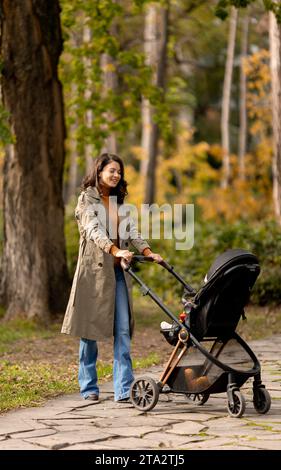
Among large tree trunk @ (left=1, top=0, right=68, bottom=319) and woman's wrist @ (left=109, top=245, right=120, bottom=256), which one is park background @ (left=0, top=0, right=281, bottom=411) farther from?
woman's wrist @ (left=109, top=245, right=120, bottom=256)

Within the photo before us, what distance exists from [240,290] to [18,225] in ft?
22.3

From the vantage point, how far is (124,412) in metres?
7.91

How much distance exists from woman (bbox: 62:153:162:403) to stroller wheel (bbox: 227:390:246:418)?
3.32 feet

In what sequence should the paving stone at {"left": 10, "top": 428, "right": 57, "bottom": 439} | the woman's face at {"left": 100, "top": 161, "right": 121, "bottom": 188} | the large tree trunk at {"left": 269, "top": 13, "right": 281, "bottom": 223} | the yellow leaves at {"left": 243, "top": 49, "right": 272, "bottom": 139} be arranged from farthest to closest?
1. the yellow leaves at {"left": 243, "top": 49, "right": 272, "bottom": 139}
2. the large tree trunk at {"left": 269, "top": 13, "right": 281, "bottom": 223}
3. the woman's face at {"left": 100, "top": 161, "right": 121, "bottom": 188}
4. the paving stone at {"left": 10, "top": 428, "right": 57, "bottom": 439}

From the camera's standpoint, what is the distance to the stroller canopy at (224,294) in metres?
7.54

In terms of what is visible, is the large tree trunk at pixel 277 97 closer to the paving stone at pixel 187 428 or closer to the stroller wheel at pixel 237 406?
the stroller wheel at pixel 237 406

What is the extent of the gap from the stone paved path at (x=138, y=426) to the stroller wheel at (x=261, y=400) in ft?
0.17

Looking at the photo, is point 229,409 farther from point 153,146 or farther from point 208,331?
point 153,146

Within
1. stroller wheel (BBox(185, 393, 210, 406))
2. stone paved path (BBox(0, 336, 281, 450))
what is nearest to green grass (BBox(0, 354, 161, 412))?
stone paved path (BBox(0, 336, 281, 450))

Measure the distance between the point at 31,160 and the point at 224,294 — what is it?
684 cm

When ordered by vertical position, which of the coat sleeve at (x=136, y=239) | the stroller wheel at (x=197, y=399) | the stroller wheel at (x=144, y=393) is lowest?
the stroller wheel at (x=197, y=399)

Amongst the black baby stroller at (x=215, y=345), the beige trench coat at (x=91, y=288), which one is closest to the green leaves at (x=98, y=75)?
the beige trench coat at (x=91, y=288)

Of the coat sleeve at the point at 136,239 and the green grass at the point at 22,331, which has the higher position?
the coat sleeve at the point at 136,239

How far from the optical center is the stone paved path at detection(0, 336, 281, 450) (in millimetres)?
Answer: 6688
